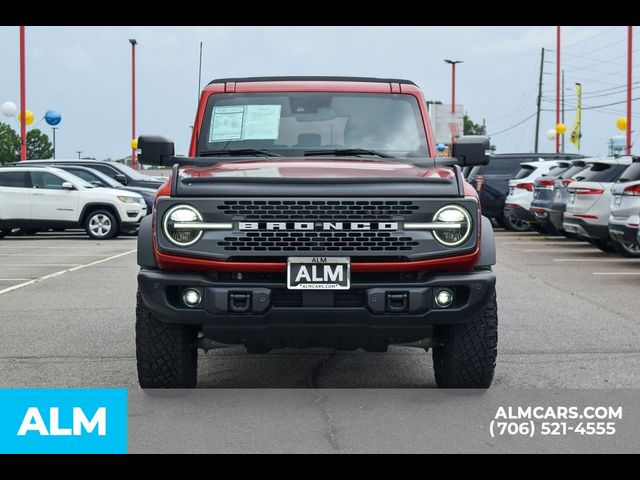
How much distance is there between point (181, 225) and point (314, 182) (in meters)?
0.74

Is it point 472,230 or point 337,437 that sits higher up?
point 472,230

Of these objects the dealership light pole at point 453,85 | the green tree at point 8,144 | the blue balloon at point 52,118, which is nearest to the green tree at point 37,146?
the green tree at point 8,144

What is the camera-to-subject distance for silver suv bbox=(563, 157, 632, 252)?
15484 mm

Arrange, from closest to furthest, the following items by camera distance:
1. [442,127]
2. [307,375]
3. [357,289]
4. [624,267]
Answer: [357,289] < [307,375] < [624,267] < [442,127]

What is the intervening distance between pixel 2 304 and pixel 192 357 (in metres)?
5.20

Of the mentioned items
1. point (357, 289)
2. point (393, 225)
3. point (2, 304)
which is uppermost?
point (393, 225)

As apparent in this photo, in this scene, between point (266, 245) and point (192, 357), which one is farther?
point (192, 357)

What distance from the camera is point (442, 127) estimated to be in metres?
69.8

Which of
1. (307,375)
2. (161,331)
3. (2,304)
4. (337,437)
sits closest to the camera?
(337,437)

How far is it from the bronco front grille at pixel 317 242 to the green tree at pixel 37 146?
447 feet

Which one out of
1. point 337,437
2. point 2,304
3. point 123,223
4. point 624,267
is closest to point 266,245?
point 337,437

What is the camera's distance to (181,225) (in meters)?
5.40


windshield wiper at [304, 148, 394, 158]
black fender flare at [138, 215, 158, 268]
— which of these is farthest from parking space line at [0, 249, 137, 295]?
black fender flare at [138, 215, 158, 268]

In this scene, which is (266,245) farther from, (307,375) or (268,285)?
(307,375)
